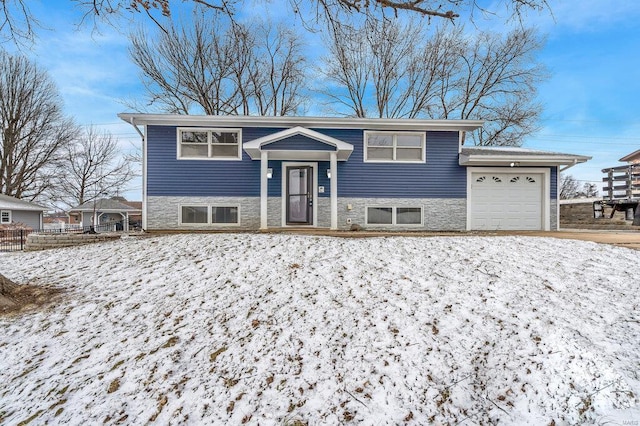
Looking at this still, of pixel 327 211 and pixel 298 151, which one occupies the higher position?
pixel 298 151

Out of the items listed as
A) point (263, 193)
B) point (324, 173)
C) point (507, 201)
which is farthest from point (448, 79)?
point (263, 193)

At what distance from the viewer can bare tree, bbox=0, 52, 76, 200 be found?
19.7 meters

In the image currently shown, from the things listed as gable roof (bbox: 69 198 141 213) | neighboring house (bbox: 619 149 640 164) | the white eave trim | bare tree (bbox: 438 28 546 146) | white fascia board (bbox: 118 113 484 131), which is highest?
bare tree (bbox: 438 28 546 146)

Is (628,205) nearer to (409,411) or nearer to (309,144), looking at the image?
(309,144)

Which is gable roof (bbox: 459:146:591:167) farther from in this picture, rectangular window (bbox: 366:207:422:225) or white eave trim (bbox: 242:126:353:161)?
white eave trim (bbox: 242:126:353:161)

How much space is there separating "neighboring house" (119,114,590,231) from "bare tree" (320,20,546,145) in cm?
932

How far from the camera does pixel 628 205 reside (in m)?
11.7

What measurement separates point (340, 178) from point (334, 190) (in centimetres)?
70

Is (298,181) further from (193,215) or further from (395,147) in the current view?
(193,215)

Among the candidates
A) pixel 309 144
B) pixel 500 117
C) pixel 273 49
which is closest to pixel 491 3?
pixel 309 144

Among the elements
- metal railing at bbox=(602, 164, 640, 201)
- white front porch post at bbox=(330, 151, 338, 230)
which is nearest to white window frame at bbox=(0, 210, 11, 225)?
white front porch post at bbox=(330, 151, 338, 230)

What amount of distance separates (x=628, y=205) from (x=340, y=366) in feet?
50.2

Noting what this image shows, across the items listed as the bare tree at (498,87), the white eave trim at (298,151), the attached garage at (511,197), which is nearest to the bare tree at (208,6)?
the white eave trim at (298,151)

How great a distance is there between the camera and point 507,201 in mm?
9641
